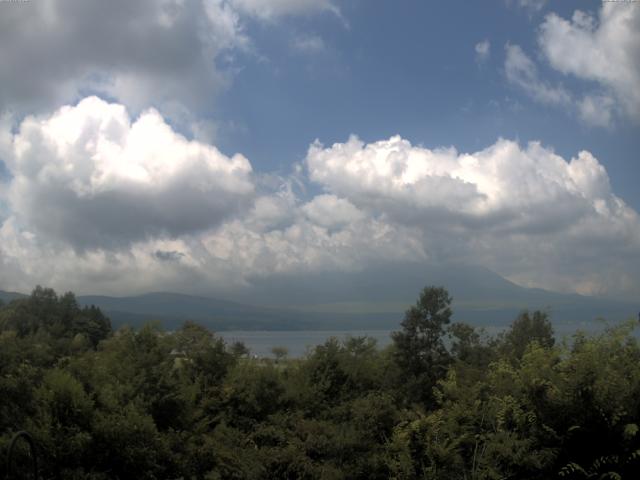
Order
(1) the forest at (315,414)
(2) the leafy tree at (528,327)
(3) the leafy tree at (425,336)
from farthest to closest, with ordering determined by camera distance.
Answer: (2) the leafy tree at (528,327) < (3) the leafy tree at (425,336) < (1) the forest at (315,414)

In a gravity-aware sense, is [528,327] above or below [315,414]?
above

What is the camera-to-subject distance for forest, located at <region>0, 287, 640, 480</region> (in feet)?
28.4

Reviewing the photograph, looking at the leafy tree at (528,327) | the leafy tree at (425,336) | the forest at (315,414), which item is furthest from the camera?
the leafy tree at (528,327)

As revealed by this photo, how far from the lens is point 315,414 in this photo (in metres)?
18.9

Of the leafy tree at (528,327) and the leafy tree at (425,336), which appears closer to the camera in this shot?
Result: the leafy tree at (425,336)

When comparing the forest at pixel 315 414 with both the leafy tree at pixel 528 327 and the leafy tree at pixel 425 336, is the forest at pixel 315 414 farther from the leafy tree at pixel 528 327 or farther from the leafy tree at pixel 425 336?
the leafy tree at pixel 528 327

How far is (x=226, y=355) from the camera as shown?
23.2 meters

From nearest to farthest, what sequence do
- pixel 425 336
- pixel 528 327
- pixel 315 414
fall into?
1. pixel 315 414
2. pixel 425 336
3. pixel 528 327

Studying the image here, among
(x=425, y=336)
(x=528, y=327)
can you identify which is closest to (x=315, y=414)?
(x=425, y=336)

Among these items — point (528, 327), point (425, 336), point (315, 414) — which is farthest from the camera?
point (528, 327)

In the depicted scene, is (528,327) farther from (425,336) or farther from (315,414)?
(315,414)

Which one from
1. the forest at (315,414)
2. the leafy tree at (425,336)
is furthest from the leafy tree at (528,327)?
the forest at (315,414)

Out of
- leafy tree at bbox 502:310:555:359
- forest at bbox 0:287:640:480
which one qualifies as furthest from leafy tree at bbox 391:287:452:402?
leafy tree at bbox 502:310:555:359

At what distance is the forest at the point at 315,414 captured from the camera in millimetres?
8664
